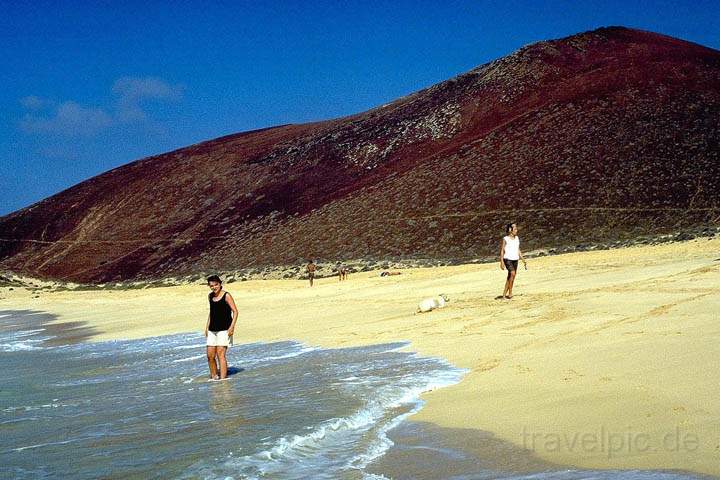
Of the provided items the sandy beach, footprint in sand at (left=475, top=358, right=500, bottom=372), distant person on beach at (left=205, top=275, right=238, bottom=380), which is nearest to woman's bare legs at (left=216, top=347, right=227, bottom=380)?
distant person on beach at (left=205, top=275, right=238, bottom=380)

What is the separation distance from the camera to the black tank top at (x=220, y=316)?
462 inches

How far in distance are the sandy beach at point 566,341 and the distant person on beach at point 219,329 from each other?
1.65 metres

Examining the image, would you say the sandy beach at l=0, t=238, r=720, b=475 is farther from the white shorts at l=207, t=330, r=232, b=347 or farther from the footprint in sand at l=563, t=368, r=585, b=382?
the white shorts at l=207, t=330, r=232, b=347

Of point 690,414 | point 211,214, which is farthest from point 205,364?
point 211,214

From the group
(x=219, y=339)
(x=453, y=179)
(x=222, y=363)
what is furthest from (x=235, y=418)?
(x=453, y=179)

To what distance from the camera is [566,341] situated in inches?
406

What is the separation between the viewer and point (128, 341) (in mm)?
19016

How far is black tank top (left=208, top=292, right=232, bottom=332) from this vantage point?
11.7 metres

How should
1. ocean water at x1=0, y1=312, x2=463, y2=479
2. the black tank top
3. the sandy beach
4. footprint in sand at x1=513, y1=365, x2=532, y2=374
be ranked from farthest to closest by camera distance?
the black tank top < footprint in sand at x1=513, y1=365, x2=532, y2=374 < ocean water at x1=0, y1=312, x2=463, y2=479 < the sandy beach

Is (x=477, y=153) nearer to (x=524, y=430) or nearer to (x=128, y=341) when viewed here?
(x=128, y=341)

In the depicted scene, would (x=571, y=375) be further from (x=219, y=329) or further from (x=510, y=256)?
(x=510, y=256)

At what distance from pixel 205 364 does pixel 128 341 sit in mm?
6449

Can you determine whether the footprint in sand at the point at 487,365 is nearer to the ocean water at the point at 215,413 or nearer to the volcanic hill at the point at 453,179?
the ocean water at the point at 215,413
